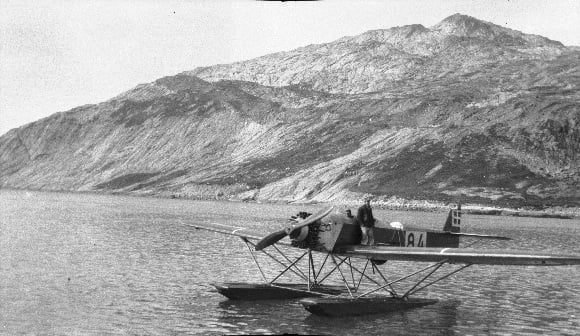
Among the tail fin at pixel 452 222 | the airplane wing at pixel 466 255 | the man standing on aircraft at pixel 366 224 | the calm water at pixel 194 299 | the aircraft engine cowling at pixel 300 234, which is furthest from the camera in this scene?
the tail fin at pixel 452 222

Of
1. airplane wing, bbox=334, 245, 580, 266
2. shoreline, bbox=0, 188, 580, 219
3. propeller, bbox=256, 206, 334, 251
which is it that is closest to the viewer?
airplane wing, bbox=334, 245, 580, 266

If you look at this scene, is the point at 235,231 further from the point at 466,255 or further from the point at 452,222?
the point at 466,255

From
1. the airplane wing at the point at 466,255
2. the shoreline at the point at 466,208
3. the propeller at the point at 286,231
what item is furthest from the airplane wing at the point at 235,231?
the shoreline at the point at 466,208

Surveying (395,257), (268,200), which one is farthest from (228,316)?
(268,200)

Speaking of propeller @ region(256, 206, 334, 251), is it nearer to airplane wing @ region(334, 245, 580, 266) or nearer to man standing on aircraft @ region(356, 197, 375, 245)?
airplane wing @ region(334, 245, 580, 266)

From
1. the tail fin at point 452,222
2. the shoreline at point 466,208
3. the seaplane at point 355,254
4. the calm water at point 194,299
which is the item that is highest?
the shoreline at point 466,208

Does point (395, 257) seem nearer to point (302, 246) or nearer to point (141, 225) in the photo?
point (302, 246)

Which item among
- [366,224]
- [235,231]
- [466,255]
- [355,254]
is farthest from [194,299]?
[466,255]

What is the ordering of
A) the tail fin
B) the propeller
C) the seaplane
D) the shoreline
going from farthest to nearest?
the shoreline → the tail fin → the propeller → the seaplane

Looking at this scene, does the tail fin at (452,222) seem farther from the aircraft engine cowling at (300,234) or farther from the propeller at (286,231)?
the aircraft engine cowling at (300,234)

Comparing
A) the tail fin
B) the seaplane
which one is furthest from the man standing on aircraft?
the tail fin
